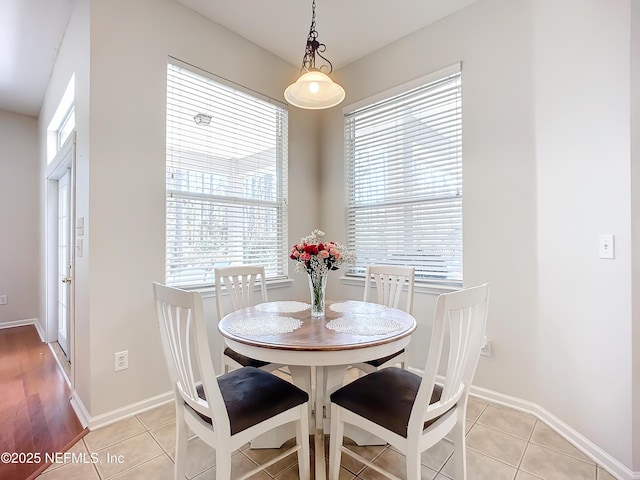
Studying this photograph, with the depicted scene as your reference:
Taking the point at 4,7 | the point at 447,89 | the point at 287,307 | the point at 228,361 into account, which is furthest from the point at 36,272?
the point at 447,89

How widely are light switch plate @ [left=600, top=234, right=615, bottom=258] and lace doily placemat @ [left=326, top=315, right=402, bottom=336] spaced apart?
3.81 feet

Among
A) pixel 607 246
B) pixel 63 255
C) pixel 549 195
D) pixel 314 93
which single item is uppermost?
pixel 314 93

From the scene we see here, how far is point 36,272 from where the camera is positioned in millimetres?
4422

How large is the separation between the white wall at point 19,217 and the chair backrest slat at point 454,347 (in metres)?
5.41

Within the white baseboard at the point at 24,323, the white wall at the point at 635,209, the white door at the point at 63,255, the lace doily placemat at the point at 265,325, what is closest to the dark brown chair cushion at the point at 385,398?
the lace doily placemat at the point at 265,325

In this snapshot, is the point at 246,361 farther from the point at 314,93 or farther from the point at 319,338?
the point at 314,93

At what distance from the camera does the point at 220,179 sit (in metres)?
2.67

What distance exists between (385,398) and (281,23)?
2878mm

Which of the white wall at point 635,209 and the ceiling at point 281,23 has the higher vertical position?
the ceiling at point 281,23

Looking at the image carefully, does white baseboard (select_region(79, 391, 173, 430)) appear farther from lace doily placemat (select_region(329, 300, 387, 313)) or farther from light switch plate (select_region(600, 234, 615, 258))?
light switch plate (select_region(600, 234, 615, 258))

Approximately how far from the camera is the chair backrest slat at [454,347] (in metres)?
1.12

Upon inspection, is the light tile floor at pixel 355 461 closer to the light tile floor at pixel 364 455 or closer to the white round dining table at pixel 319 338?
the light tile floor at pixel 364 455

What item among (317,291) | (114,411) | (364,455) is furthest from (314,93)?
(114,411)

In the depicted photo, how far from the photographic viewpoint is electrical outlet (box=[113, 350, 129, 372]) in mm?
2053
